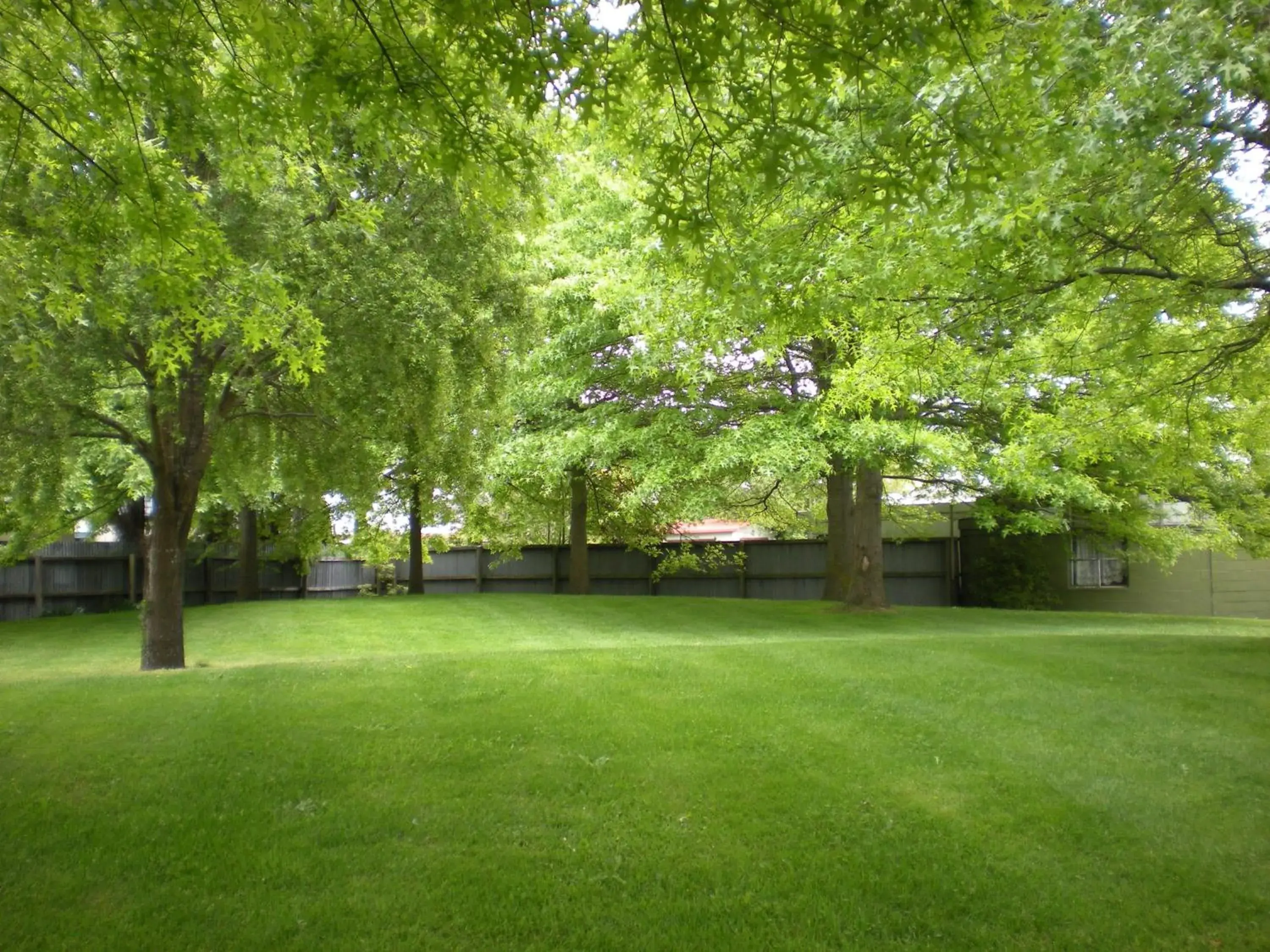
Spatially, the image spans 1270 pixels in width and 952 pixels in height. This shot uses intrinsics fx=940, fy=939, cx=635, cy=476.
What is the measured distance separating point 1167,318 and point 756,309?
400 cm

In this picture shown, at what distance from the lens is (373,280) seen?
368 inches

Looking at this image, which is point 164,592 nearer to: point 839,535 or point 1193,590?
point 839,535

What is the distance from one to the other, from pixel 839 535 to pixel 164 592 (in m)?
13.0

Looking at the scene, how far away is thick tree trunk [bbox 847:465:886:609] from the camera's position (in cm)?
1752

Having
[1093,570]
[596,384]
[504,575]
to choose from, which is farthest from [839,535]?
[504,575]

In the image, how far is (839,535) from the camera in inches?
770

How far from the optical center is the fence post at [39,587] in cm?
1977

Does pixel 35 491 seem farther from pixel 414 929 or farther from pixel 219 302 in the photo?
pixel 414 929

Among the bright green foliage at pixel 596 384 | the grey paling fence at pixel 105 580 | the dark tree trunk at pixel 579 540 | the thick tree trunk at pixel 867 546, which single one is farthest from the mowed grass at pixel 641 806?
the dark tree trunk at pixel 579 540

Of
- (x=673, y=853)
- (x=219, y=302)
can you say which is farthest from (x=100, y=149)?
(x=673, y=853)

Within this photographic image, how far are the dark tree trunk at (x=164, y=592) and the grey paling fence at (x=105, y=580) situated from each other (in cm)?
1070

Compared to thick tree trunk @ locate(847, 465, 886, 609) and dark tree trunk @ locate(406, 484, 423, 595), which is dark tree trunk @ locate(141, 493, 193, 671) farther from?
thick tree trunk @ locate(847, 465, 886, 609)

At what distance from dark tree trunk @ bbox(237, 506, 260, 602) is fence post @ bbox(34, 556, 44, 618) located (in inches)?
156

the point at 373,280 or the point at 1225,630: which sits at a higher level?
the point at 373,280
